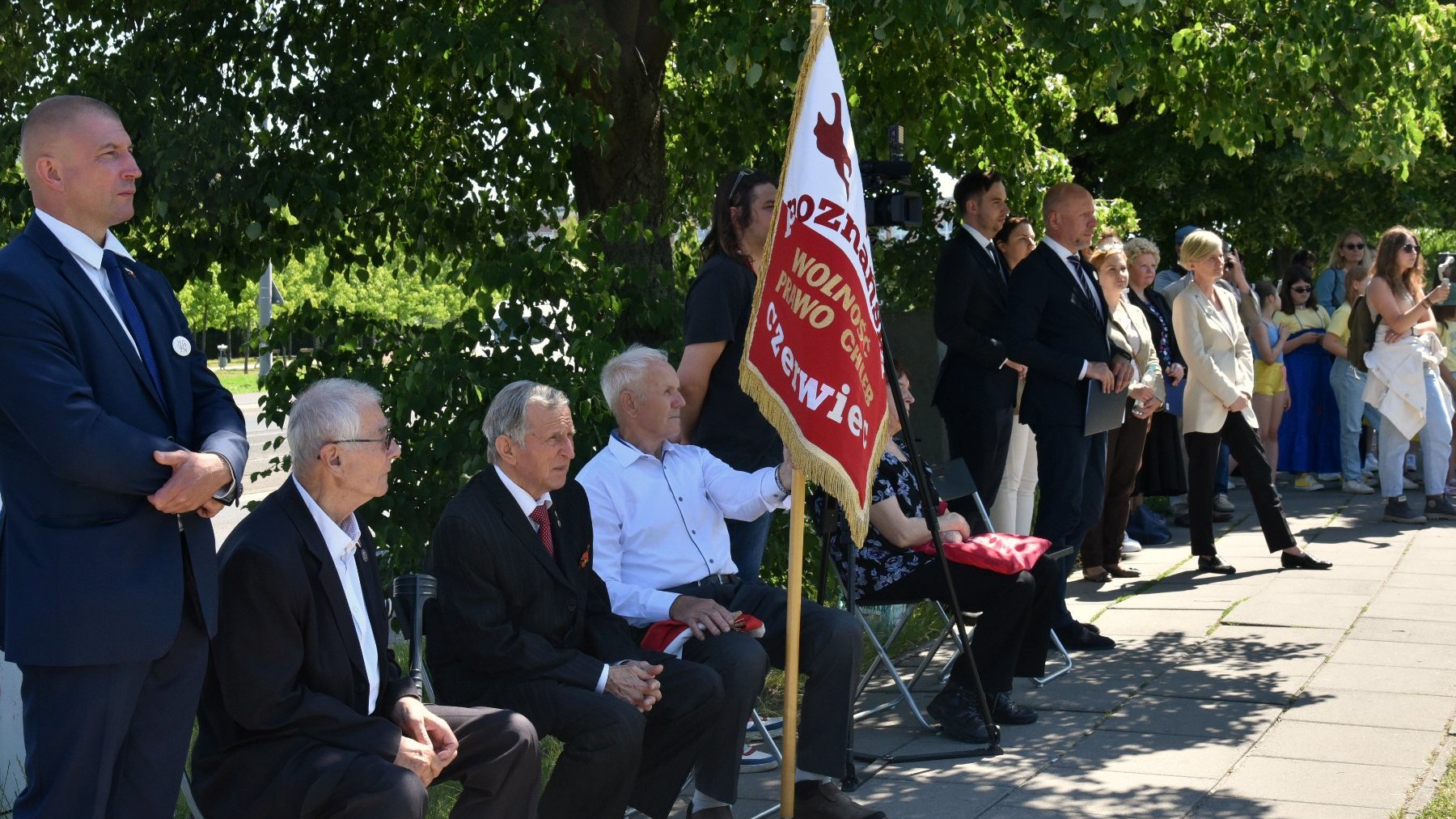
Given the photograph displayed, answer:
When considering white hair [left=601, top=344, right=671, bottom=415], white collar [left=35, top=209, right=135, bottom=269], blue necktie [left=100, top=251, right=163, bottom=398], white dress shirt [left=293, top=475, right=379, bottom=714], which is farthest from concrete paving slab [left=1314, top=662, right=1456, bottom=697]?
white collar [left=35, top=209, right=135, bottom=269]

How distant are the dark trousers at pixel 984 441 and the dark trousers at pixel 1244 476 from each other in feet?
7.27

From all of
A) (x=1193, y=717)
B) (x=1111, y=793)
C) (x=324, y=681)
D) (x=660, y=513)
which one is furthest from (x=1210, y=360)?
(x=324, y=681)

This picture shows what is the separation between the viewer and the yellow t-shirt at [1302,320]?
502 inches

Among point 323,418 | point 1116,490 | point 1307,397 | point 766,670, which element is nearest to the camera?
point 323,418

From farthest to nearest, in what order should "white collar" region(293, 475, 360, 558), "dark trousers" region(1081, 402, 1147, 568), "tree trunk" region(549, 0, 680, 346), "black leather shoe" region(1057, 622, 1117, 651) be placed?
"dark trousers" region(1081, 402, 1147, 568)
"tree trunk" region(549, 0, 680, 346)
"black leather shoe" region(1057, 622, 1117, 651)
"white collar" region(293, 475, 360, 558)

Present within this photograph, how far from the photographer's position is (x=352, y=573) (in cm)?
382

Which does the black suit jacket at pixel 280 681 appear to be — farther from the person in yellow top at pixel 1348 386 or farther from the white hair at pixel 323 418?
the person in yellow top at pixel 1348 386

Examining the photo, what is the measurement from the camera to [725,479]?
16.8ft

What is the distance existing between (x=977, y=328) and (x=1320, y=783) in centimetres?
286

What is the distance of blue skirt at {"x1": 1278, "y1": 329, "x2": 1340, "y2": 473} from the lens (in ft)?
42.2

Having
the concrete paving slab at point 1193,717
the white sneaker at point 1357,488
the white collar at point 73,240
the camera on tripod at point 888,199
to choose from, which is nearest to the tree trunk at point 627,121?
the camera on tripod at point 888,199

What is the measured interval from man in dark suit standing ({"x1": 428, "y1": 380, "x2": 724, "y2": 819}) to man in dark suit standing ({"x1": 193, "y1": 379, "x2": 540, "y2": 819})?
0.32 metres

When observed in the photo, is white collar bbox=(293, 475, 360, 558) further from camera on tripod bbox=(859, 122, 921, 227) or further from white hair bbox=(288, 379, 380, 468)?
camera on tripod bbox=(859, 122, 921, 227)

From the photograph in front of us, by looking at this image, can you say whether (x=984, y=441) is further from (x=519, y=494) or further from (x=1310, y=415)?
(x=1310, y=415)
